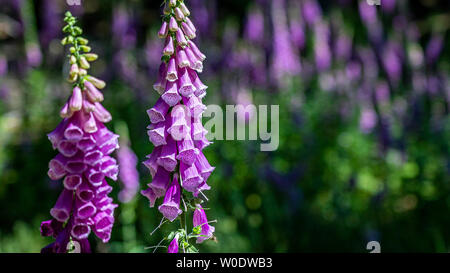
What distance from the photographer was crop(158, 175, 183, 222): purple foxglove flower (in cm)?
160

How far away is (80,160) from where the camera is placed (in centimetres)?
163

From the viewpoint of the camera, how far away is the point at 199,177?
64.6 inches

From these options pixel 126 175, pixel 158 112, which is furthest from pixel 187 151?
pixel 126 175

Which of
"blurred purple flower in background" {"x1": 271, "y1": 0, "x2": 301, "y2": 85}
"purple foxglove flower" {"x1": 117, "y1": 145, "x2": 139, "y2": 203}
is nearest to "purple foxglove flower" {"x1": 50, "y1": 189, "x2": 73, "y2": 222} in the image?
"purple foxglove flower" {"x1": 117, "y1": 145, "x2": 139, "y2": 203}

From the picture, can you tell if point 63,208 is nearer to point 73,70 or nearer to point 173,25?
point 73,70

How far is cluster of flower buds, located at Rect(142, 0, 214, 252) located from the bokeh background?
51.0 inches

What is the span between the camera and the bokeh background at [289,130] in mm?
3943

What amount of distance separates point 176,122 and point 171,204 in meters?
0.28

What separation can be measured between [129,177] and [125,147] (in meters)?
0.21

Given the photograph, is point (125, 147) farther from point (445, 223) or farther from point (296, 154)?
point (445, 223)

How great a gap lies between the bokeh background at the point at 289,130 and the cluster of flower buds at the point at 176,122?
1.30 m

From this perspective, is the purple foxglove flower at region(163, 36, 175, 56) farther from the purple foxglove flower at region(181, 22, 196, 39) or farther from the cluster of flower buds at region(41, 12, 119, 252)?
the cluster of flower buds at region(41, 12, 119, 252)
